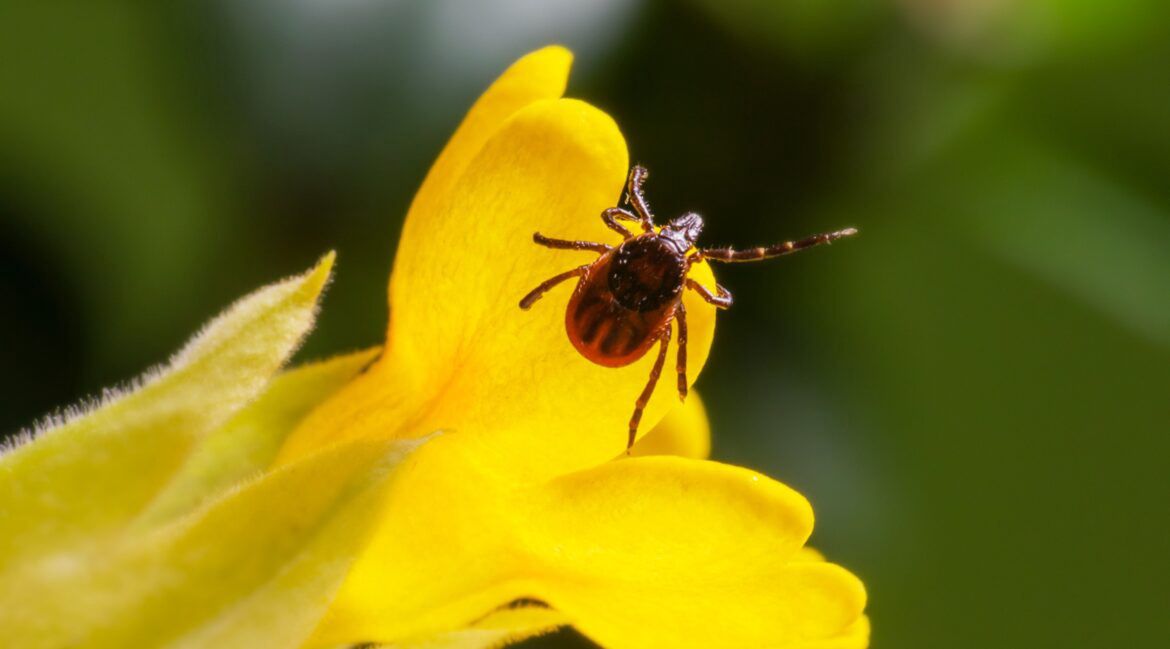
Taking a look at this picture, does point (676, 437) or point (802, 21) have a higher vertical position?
point (802, 21)

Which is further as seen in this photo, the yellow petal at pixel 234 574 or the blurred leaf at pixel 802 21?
the blurred leaf at pixel 802 21

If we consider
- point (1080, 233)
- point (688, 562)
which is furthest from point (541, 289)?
point (1080, 233)

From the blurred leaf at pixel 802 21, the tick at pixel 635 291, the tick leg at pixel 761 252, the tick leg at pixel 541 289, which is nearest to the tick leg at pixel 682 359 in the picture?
the tick at pixel 635 291

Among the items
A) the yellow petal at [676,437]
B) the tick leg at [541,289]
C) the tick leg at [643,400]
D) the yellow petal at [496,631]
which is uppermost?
the tick leg at [541,289]

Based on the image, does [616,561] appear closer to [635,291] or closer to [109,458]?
[109,458]

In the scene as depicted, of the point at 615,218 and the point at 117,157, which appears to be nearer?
the point at 615,218

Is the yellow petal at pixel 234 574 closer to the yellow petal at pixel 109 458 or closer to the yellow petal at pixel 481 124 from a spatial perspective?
the yellow petal at pixel 109 458

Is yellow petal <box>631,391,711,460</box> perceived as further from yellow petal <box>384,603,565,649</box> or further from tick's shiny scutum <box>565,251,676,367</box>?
yellow petal <box>384,603,565,649</box>
